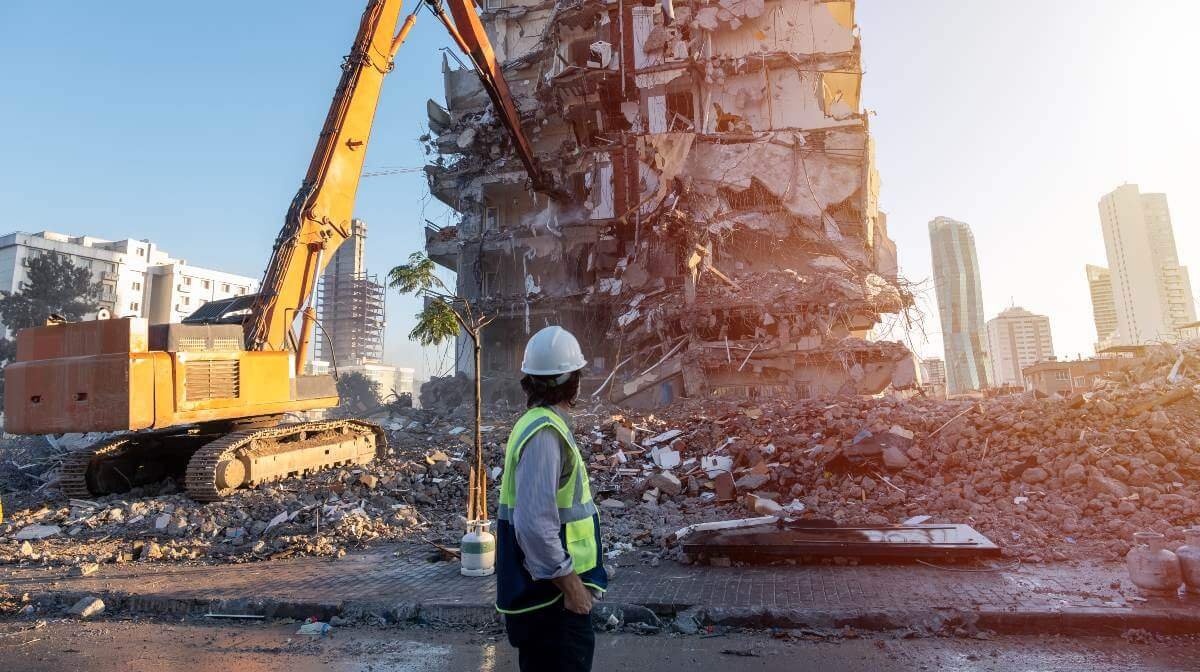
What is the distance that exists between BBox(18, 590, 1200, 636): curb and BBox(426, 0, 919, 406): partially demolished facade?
14.4 m

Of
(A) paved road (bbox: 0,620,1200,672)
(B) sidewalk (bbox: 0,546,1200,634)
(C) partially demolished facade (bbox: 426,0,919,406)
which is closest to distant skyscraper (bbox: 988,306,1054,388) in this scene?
(C) partially demolished facade (bbox: 426,0,919,406)

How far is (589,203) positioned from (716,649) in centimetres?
2342

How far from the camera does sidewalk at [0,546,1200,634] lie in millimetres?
4062

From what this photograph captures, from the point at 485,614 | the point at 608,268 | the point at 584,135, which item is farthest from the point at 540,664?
the point at 584,135

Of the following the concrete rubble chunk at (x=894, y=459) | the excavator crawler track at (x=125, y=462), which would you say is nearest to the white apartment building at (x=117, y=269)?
the excavator crawler track at (x=125, y=462)

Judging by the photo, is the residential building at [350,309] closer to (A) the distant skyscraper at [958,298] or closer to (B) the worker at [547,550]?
(A) the distant skyscraper at [958,298]

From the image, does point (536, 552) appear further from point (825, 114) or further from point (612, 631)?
point (825, 114)

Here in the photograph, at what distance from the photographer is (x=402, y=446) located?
43.9 feet

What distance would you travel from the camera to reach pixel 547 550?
2072mm

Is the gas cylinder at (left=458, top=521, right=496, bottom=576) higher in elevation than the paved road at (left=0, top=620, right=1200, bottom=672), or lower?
higher

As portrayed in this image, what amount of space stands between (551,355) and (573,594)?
34.4 inches

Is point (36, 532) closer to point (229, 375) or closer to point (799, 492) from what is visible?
point (229, 375)

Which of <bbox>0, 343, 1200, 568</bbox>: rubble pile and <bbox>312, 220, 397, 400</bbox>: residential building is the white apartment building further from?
<bbox>0, 343, 1200, 568</bbox>: rubble pile

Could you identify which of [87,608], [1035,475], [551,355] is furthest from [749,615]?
[87,608]
